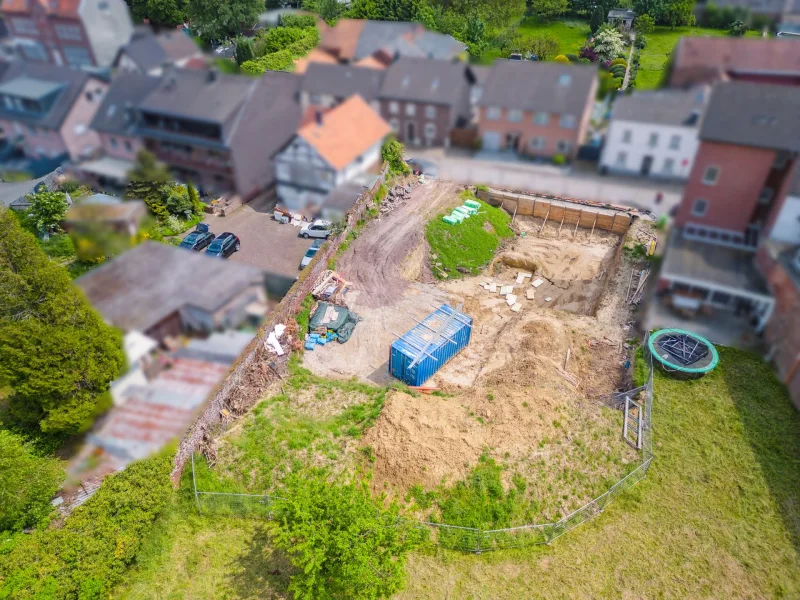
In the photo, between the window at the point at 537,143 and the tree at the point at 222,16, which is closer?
the window at the point at 537,143

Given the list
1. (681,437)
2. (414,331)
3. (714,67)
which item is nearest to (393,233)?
(414,331)

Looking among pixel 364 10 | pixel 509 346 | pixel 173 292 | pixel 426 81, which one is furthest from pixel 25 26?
pixel 509 346

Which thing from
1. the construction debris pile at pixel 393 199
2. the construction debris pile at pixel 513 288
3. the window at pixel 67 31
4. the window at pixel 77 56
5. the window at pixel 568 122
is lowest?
the construction debris pile at pixel 513 288

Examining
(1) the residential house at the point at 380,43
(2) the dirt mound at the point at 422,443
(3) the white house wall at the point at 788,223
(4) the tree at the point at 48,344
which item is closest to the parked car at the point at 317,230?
(4) the tree at the point at 48,344

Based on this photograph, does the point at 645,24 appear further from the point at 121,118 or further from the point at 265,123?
the point at 121,118

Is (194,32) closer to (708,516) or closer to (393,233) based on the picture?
(393,233)

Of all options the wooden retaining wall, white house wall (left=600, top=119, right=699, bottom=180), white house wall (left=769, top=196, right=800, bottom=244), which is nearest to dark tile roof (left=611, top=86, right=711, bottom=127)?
white house wall (left=600, top=119, right=699, bottom=180)

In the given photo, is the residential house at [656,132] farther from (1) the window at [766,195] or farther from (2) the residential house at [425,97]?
(2) the residential house at [425,97]
